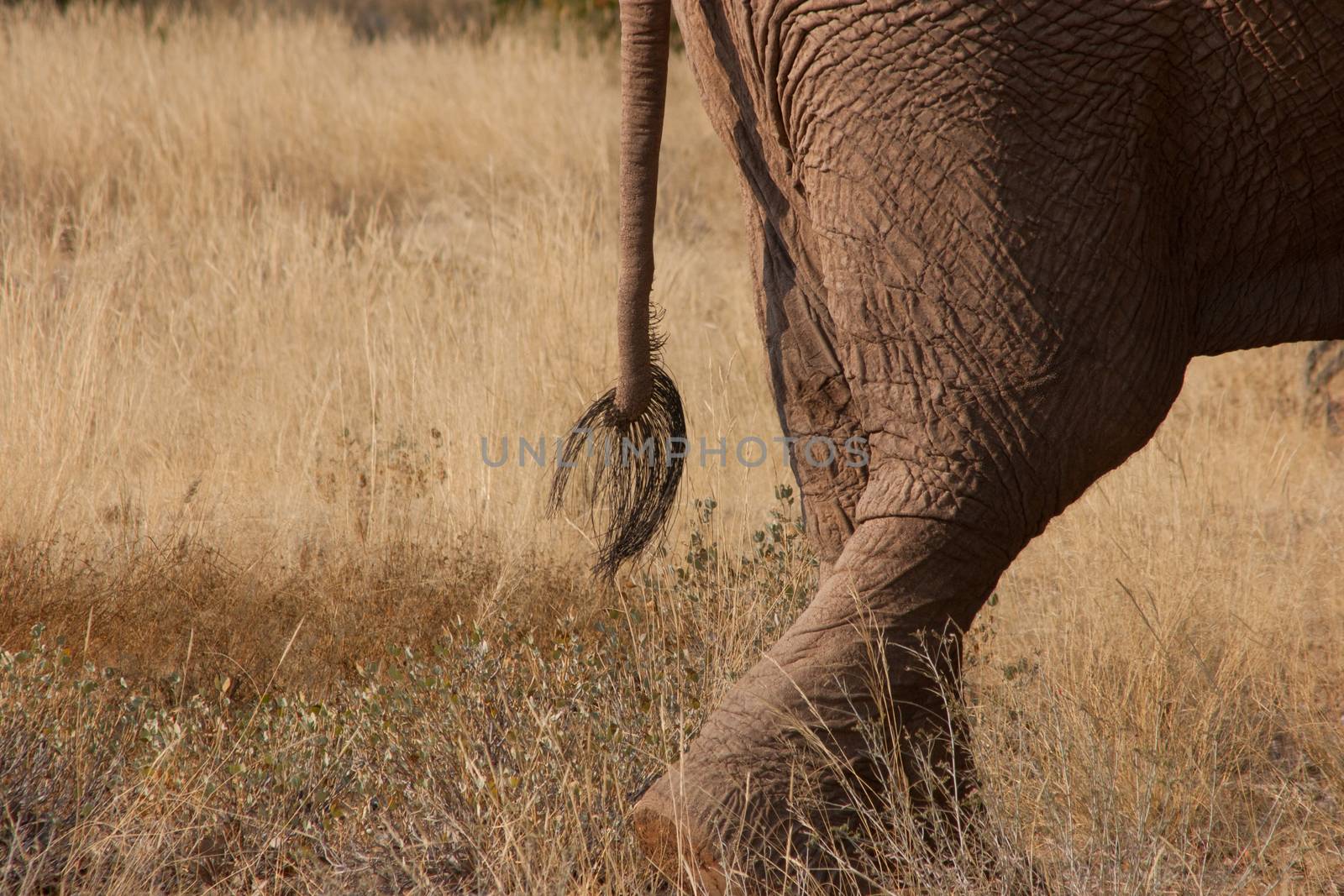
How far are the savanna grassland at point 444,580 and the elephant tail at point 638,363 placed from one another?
0.40 m

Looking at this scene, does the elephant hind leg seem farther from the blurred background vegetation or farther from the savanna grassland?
the blurred background vegetation

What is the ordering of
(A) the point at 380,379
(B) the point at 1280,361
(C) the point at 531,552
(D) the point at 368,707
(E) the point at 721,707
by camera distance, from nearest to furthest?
(E) the point at 721,707 < (D) the point at 368,707 < (C) the point at 531,552 < (A) the point at 380,379 < (B) the point at 1280,361

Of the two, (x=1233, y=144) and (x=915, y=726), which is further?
(x=915, y=726)

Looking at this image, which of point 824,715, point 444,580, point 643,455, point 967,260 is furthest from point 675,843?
point 444,580

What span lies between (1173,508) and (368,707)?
2.74 meters

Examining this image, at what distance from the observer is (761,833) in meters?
2.41

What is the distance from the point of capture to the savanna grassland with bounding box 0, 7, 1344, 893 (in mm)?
2652

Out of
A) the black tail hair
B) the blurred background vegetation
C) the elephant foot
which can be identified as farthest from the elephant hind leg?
the blurred background vegetation

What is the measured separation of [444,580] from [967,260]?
2198 millimetres

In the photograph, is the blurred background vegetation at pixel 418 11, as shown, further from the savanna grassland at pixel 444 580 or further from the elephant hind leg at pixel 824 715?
the elephant hind leg at pixel 824 715

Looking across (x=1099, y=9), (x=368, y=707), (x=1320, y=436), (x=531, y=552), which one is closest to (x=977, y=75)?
(x=1099, y=9)

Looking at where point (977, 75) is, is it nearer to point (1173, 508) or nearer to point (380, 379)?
point (1173, 508)

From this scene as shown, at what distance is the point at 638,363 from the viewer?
110 inches

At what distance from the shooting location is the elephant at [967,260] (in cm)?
219
